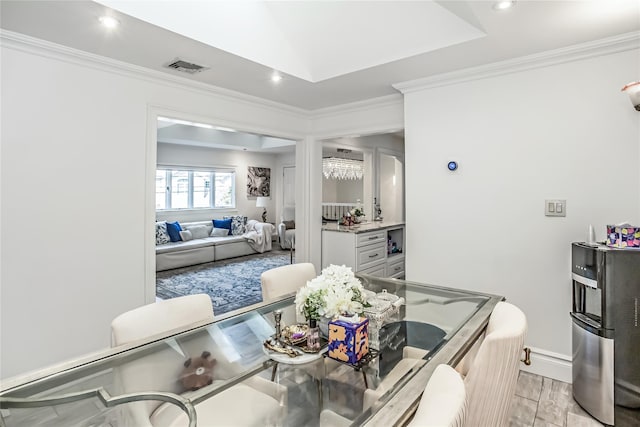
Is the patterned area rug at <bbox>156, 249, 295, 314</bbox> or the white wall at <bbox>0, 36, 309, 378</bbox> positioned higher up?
the white wall at <bbox>0, 36, 309, 378</bbox>

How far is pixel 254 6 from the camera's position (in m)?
2.54

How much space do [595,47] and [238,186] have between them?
7.23m

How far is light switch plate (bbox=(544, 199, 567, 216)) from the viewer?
2471 millimetres

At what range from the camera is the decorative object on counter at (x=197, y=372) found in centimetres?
125

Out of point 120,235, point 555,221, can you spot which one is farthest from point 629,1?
point 120,235

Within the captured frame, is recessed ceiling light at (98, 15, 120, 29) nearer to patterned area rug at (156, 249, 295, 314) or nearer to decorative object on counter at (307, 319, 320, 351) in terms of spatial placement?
decorative object on counter at (307, 319, 320, 351)

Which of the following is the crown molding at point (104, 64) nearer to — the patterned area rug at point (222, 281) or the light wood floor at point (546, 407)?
the patterned area rug at point (222, 281)

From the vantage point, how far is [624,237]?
1.99m

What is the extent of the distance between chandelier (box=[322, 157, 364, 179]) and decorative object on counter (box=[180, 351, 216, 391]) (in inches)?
Answer: 201

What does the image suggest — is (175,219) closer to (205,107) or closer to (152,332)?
(205,107)

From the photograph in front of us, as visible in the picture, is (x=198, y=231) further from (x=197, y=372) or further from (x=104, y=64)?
(x=197, y=372)

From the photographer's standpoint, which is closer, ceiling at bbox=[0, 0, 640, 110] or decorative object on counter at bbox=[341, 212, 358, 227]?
ceiling at bbox=[0, 0, 640, 110]

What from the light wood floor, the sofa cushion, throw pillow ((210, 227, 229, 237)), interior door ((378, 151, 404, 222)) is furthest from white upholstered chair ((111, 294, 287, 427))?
throw pillow ((210, 227, 229, 237))

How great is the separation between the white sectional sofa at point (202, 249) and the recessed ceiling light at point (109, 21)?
14.2 feet
